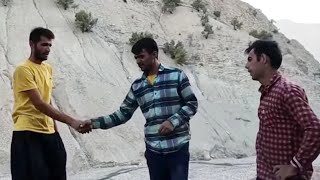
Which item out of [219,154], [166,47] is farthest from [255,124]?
[166,47]

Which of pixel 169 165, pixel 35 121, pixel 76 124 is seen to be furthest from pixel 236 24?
pixel 169 165

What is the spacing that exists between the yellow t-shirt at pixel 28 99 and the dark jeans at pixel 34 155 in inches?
2.6

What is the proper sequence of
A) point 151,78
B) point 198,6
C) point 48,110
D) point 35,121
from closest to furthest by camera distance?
point 151,78 < point 48,110 < point 35,121 < point 198,6

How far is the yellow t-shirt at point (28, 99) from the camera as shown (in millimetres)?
5406

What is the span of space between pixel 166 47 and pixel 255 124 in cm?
426

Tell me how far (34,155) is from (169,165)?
51.2 inches

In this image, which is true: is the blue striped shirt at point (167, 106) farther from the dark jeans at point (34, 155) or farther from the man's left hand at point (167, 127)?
the dark jeans at point (34, 155)

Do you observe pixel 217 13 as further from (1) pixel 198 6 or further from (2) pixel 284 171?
(2) pixel 284 171

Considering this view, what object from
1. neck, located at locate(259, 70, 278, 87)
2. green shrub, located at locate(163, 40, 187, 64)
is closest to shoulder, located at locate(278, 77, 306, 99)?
neck, located at locate(259, 70, 278, 87)

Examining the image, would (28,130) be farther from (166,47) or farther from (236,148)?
(166,47)

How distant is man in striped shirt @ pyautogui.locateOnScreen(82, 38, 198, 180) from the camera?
5.00m

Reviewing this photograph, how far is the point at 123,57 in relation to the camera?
58.3ft

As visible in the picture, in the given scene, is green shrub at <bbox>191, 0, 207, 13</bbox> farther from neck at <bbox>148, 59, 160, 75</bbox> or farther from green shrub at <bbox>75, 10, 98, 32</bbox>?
neck at <bbox>148, 59, 160, 75</bbox>

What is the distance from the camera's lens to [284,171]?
363 cm
